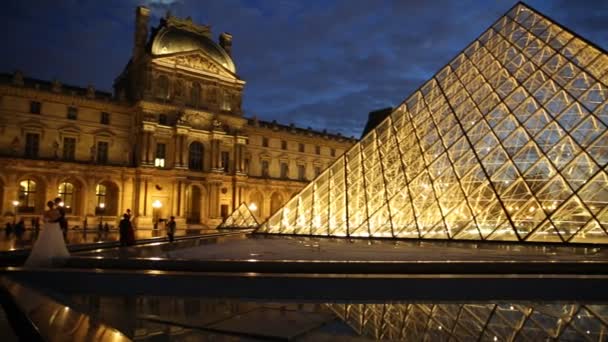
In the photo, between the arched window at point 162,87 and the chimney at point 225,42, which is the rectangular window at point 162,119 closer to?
the arched window at point 162,87

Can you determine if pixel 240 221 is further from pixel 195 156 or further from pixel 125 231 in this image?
pixel 125 231

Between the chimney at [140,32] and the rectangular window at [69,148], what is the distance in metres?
8.60

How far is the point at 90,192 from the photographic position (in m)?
28.9

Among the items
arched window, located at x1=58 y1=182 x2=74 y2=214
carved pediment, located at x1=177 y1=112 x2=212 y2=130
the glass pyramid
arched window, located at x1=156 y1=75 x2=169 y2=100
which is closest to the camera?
the glass pyramid

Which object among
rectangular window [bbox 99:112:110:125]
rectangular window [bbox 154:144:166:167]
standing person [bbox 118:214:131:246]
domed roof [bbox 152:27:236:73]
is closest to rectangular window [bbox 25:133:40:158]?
rectangular window [bbox 99:112:110:125]

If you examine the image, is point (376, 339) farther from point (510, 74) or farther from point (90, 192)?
point (90, 192)

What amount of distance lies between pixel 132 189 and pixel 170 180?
2.71 m

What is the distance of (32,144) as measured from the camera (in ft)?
91.8

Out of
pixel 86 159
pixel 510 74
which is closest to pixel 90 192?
pixel 86 159

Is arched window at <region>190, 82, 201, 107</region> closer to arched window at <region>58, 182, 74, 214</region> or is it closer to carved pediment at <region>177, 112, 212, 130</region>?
carved pediment at <region>177, 112, 212, 130</region>

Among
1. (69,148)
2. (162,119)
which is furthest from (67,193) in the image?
(162,119)

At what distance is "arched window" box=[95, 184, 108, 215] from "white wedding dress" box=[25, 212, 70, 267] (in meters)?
26.2

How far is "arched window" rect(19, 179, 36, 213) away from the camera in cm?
2747

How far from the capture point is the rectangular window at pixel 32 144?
27.7 meters
